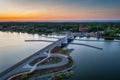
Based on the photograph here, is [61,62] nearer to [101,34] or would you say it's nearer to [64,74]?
[64,74]

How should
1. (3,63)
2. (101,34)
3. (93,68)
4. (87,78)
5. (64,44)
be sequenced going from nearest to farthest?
1. (87,78)
2. (93,68)
3. (3,63)
4. (64,44)
5. (101,34)

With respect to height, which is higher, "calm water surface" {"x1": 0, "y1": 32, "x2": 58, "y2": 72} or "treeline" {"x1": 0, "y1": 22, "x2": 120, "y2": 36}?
"treeline" {"x1": 0, "y1": 22, "x2": 120, "y2": 36}

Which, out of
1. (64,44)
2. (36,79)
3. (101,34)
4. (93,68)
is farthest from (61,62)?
(101,34)

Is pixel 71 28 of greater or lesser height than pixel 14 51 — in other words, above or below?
above

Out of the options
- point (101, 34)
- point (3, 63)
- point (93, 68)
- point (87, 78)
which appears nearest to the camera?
point (87, 78)

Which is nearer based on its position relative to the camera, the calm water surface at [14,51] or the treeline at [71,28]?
the calm water surface at [14,51]

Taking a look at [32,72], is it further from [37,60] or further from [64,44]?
[64,44]

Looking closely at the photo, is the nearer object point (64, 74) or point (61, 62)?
point (64, 74)

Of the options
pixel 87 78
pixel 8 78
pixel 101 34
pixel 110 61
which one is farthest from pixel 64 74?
pixel 101 34

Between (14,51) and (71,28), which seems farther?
(71,28)

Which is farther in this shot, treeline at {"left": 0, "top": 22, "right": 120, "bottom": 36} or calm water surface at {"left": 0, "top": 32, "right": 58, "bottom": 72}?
treeline at {"left": 0, "top": 22, "right": 120, "bottom": 36}

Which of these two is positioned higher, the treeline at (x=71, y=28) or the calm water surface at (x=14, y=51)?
the treeline at (x=71, y=28)
